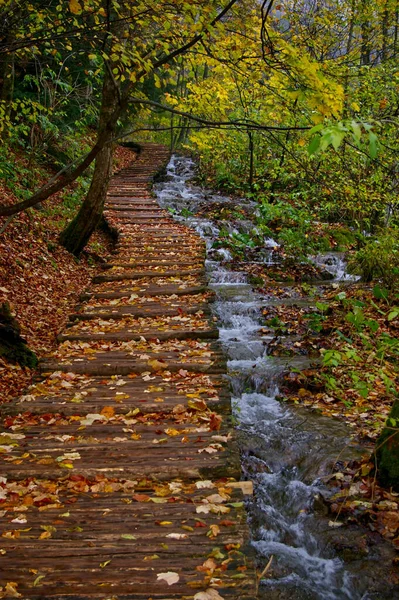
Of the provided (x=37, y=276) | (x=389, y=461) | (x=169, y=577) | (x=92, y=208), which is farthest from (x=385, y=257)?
(x=169, y=577)

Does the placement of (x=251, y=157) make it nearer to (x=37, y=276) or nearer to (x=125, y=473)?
(x=37, y=276)

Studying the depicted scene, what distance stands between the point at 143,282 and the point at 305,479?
500 centimetres

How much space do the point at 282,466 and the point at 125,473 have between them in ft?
7.77

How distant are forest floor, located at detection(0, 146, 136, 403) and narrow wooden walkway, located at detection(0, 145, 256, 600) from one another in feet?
1.60

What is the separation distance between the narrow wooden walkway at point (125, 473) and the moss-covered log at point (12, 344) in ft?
1.35

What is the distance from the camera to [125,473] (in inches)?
141

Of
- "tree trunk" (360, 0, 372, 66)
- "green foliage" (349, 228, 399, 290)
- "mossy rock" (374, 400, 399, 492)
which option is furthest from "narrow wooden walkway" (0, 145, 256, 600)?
"tree trunk" (360, 0, 372, 66)

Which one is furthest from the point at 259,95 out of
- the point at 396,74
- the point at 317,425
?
the point at 317,425

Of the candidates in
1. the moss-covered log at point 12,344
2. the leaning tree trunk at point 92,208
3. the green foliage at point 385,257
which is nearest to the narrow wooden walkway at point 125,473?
the moss-covered log at point 12,344

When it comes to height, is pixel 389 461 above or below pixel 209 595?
below

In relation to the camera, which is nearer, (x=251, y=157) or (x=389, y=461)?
(x=389, y=461)

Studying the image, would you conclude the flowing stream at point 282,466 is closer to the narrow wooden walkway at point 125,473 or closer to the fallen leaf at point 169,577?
the narrow wooden walkway at point 125,473

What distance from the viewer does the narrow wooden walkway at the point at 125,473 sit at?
264 cm

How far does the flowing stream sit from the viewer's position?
13.3ft
